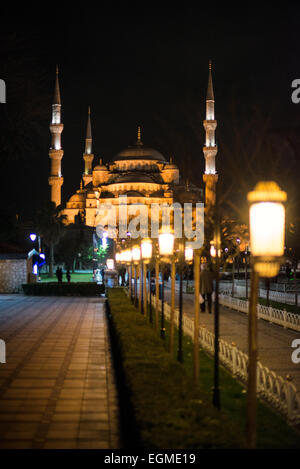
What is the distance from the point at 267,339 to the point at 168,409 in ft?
25.3

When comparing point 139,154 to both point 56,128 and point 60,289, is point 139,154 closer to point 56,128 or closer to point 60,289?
point 56,128

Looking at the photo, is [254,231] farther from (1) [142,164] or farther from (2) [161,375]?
(1) [142,164]

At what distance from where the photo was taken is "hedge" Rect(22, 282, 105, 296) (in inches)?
1134

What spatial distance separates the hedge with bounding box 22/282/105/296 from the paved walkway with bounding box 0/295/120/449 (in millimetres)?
12348

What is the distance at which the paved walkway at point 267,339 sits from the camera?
30.2ft

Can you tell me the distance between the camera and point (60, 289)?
28922 millimetres

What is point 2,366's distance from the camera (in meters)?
9.86

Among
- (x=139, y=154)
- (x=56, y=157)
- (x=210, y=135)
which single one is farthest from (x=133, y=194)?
(x=210, y=135)

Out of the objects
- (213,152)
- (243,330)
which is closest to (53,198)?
(213,152)

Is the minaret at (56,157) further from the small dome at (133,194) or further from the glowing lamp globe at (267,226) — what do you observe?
the glowing lamp globe at (267,226)

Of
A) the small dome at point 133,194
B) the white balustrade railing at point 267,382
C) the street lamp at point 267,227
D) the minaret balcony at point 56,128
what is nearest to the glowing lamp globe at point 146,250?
the white balustrade railing at point 267,382

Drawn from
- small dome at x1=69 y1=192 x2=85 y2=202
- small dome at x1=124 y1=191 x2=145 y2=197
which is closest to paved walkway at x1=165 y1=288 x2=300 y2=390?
small dome at x1=124 y1=191 x2=145 y2=197

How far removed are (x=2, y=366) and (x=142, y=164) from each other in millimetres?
85322

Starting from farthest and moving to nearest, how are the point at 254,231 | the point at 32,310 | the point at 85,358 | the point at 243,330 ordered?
the point at 32,310
the point at 243,330
the point at 85,358
the point at 254,231
